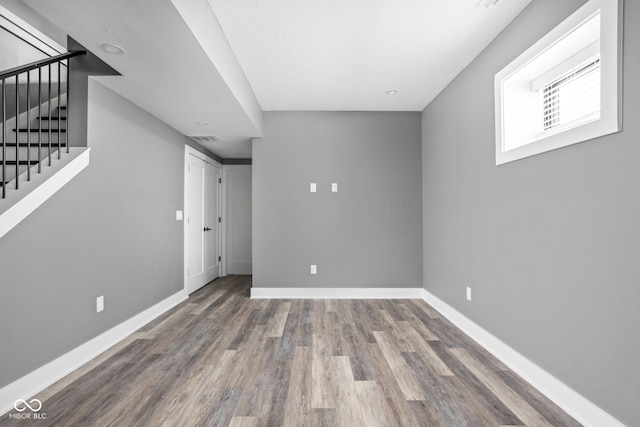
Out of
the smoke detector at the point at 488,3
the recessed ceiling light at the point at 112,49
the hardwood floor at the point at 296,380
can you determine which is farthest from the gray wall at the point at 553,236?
the recessed ceiling light at the point at 112,49

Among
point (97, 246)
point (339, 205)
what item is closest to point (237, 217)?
point (339, 205)

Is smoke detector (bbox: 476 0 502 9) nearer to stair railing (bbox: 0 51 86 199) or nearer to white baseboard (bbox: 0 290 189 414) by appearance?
stair railing (bbox: 0 51 86 199)

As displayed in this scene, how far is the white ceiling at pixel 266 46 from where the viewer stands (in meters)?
1.66

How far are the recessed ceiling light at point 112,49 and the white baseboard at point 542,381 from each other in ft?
11.4

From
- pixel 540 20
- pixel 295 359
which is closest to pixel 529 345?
pixel 295 359

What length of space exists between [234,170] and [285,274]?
257 cm

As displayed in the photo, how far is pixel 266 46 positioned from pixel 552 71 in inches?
86.7

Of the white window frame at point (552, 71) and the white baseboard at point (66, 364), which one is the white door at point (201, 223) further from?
the white window frame at point (552, 71)

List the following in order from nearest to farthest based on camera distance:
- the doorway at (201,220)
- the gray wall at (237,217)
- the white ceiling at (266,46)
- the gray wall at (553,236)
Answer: the gray wall at (553,236), the white ceiling at (266,46), the doorway at (201,220), the gray wall at (237,217)

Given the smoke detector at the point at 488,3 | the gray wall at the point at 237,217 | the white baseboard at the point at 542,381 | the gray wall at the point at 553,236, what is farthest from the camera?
the gray wall at the point at 237,217

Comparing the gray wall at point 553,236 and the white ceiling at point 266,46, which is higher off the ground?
the white ceiling at point 266,46

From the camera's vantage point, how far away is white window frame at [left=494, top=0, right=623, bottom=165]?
1391 millimetres

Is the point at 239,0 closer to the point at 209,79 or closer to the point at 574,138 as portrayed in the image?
the point at 209,79

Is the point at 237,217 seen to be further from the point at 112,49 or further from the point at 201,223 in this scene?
the point at 112,49
